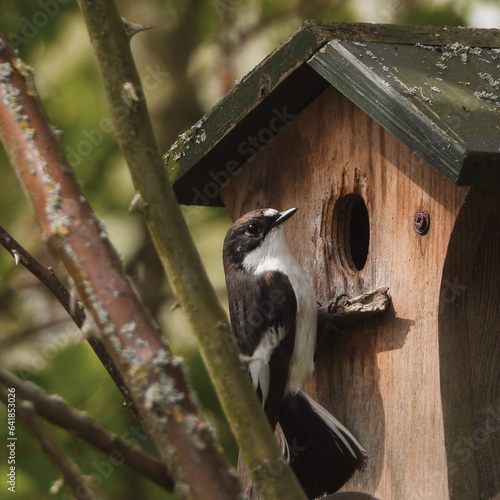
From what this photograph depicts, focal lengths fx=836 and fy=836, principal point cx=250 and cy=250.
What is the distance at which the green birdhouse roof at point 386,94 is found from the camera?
2.38 metres

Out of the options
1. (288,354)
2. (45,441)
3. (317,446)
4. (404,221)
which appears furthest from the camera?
(288,354)

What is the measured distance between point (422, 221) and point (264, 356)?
0.96 metres

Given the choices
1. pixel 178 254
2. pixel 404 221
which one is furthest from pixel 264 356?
pixel 178 254

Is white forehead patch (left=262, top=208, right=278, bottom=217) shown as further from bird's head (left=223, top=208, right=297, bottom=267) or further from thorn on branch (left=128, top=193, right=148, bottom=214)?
thorn on branch (left=128, top=193, right=148, bottom=214)

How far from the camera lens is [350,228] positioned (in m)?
3.55

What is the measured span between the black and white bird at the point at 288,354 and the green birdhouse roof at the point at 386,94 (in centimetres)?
37

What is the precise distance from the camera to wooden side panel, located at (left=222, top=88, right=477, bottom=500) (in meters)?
2.73

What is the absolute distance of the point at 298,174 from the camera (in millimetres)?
3445

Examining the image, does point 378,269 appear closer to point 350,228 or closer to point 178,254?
point 350,228

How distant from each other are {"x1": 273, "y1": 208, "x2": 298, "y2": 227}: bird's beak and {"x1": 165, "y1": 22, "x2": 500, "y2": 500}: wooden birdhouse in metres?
0.10

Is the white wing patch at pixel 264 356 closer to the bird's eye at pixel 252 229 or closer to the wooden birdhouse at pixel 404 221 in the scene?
the wooden birdhouse at pixel 404 221

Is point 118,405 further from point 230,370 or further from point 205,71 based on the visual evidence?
point 230,370

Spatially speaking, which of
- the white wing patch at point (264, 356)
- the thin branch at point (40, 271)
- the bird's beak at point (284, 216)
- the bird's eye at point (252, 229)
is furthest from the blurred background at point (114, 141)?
the thin branch at point (40, 271)

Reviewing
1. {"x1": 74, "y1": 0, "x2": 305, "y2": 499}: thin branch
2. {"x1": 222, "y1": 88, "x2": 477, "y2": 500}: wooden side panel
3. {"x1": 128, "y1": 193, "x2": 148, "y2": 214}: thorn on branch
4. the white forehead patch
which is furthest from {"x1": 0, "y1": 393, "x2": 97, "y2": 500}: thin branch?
the white forehead patch
